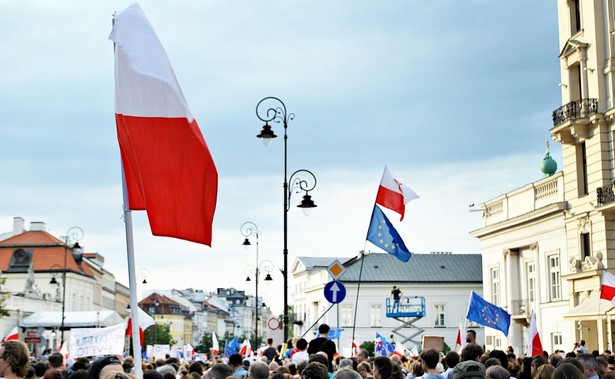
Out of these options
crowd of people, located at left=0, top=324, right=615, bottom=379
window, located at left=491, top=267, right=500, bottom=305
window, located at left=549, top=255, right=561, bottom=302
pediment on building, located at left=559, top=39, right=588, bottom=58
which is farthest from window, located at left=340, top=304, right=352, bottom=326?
crowd of people, located at left=0, top=324, right=615, bottom=379

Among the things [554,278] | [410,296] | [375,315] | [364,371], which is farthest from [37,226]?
[364,371]

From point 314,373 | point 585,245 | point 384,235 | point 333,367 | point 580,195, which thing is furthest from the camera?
point 580,195

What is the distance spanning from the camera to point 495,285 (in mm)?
56281

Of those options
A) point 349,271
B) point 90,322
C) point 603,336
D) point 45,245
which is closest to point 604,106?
point 603,336

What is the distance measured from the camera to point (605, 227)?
1526 inches

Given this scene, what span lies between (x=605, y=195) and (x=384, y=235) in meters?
19.6

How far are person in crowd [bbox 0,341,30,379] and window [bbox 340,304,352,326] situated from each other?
306 feet

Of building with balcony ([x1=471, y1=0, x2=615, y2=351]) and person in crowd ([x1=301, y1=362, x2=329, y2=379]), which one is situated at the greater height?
building with balcony ([x1=471, y1=0, x2=615, y2=351])

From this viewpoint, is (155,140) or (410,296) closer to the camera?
(155,140)

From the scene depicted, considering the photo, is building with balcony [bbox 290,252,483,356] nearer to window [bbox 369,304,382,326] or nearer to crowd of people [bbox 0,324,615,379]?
window [bbox 369,304,382,326]

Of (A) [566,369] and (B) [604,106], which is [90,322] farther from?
(A) [566,369]

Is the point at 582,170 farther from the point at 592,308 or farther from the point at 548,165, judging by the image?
the point at 548,165

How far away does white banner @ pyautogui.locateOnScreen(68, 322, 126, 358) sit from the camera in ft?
64.2

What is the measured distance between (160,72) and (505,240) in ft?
158
